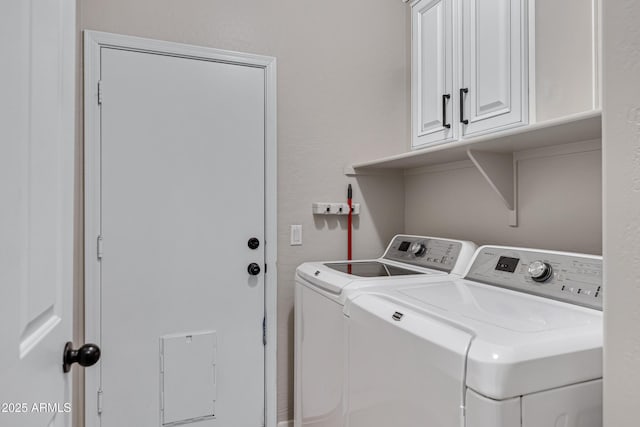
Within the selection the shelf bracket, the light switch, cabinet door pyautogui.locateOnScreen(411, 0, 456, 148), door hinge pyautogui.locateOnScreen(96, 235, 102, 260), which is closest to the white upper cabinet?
cabinet door pyautogui.locateOnScreen(411, 0, 456, 148)

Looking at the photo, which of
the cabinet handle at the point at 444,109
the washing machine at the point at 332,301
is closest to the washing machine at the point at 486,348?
the washing machine at the point at 332,301

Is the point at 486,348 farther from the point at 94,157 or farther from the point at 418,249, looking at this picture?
the point at 94,157

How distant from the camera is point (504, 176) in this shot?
1735 mm

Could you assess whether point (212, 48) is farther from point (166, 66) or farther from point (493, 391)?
point (493, 391)

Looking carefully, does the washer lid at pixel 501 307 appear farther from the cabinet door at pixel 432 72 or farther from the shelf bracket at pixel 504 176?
the cabinet door at pixel 432 72

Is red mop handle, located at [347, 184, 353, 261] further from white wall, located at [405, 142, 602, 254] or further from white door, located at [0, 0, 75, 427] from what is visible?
white door, located at [0, 0, 75, 427]

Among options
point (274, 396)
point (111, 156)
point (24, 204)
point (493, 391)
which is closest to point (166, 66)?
point (111, 156)

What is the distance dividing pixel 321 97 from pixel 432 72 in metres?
0.62

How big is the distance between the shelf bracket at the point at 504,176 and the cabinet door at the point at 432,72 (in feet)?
0.80

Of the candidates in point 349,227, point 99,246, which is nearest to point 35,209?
point 99,246

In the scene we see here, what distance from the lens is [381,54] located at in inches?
95.3

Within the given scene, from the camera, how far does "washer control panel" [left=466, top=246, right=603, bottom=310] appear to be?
119 cm

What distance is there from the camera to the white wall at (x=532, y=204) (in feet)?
4.79

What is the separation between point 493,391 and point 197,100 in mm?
1808
